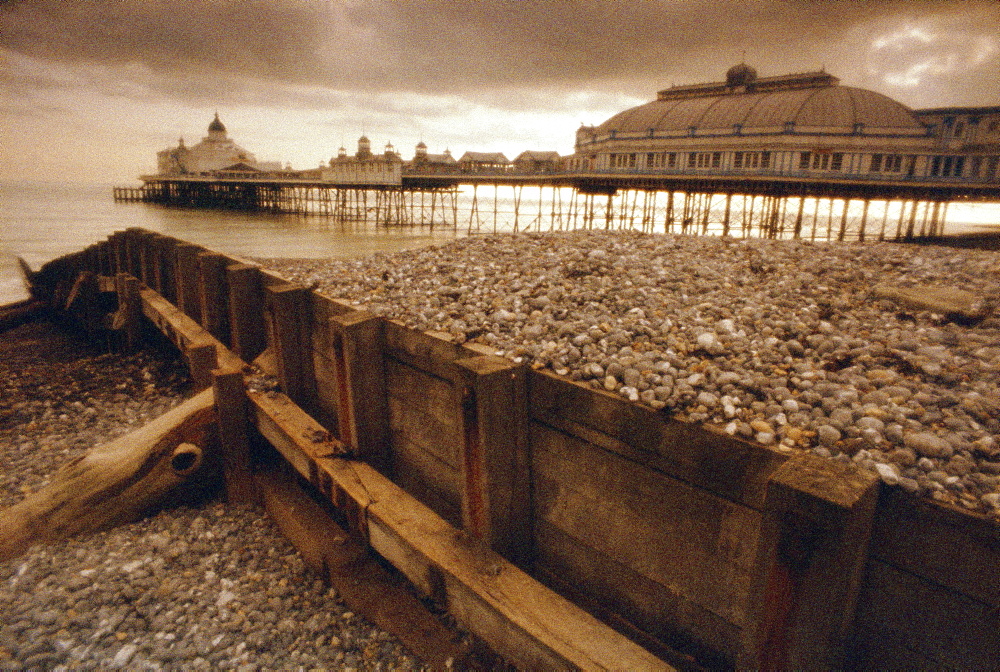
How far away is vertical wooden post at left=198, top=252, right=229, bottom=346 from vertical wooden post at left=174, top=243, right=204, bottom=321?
3.50ft

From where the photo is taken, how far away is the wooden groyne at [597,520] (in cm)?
220

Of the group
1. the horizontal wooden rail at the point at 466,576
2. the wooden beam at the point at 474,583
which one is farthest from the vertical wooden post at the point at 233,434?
the wooden beam at the point at 474,583

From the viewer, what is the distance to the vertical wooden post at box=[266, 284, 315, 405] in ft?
21.0

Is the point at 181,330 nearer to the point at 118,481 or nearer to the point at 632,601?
the point at 118,481

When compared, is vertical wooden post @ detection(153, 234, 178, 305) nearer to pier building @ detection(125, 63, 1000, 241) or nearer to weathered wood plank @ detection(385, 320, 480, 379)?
weathered wood plank @ detection(385, 320, 480, 379)

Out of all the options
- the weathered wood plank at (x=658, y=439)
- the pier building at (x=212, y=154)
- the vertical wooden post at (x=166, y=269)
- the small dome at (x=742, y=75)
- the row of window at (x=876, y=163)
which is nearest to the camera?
the weathered wood plank at (x=658, y=439)

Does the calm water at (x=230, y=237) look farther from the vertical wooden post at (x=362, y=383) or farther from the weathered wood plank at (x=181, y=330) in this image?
the vertical wooden post at (x=362, y=383)

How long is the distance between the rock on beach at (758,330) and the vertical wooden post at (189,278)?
347 centimetres

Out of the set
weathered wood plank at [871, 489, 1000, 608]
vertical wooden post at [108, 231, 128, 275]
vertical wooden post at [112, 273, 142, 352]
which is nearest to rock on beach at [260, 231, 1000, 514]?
weathered wood plank at [871, 489, 1000, 608]

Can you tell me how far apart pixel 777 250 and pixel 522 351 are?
4.42m

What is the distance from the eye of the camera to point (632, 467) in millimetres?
3262

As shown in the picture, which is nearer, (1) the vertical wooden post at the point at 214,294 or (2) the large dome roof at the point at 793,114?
(1) the vertical wooden post at the point at 214,294

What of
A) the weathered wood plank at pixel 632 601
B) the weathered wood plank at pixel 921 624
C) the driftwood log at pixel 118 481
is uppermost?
the weathered wood plank at pixel 921 624

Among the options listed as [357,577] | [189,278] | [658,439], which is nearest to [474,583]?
[658,439]
